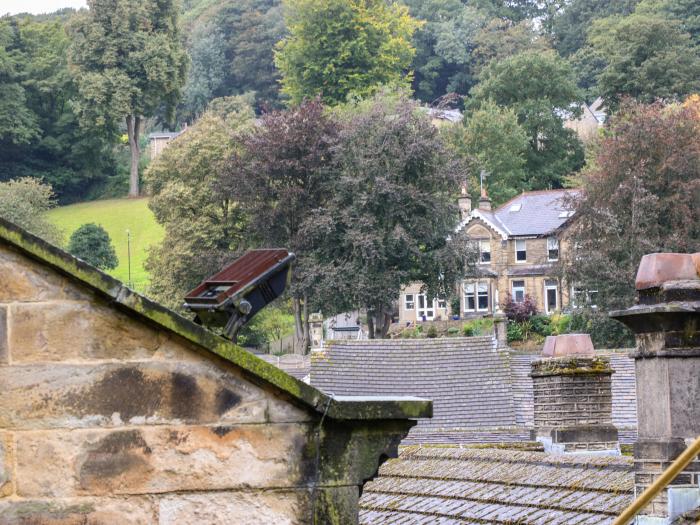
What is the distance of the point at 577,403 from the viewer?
55.4 ft

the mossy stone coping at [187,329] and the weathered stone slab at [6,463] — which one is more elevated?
the mossy stone coping at [187,329]

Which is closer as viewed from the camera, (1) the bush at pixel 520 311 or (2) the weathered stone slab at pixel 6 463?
(2) the weathered stone slab at pixel 6 463

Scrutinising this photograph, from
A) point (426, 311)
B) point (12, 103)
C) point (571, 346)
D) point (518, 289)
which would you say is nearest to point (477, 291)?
point (518, 289)

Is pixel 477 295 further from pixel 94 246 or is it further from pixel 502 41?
pixel 502 41

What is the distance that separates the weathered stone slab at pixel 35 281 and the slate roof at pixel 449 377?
89.5 ft

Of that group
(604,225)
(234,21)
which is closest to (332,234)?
(604,225)

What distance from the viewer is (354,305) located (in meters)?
67.8

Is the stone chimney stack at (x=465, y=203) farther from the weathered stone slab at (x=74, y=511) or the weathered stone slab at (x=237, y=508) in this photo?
the weathered stone slab at (x=74, y=511)

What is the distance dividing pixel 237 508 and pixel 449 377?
30864 mm

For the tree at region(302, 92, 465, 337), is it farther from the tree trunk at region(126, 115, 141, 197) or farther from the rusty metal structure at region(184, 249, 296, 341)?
the rusty metal structure at region(184, 249, 296, 341)

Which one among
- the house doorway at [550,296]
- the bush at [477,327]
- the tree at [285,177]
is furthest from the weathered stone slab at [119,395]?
the house doorway at [550,296]

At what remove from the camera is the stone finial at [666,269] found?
10789 millimetres

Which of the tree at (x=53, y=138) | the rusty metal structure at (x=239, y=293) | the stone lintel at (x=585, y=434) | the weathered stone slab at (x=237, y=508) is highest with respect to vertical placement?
the tree at (x=53, y=138)

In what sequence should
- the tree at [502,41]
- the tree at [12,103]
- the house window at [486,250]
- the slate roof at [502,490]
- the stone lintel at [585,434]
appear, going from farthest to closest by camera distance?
the tree at [502,41], the tree at [12,103], the house window at [486,250], the stone lintel at [585,434], the slate roof at [502,490]
